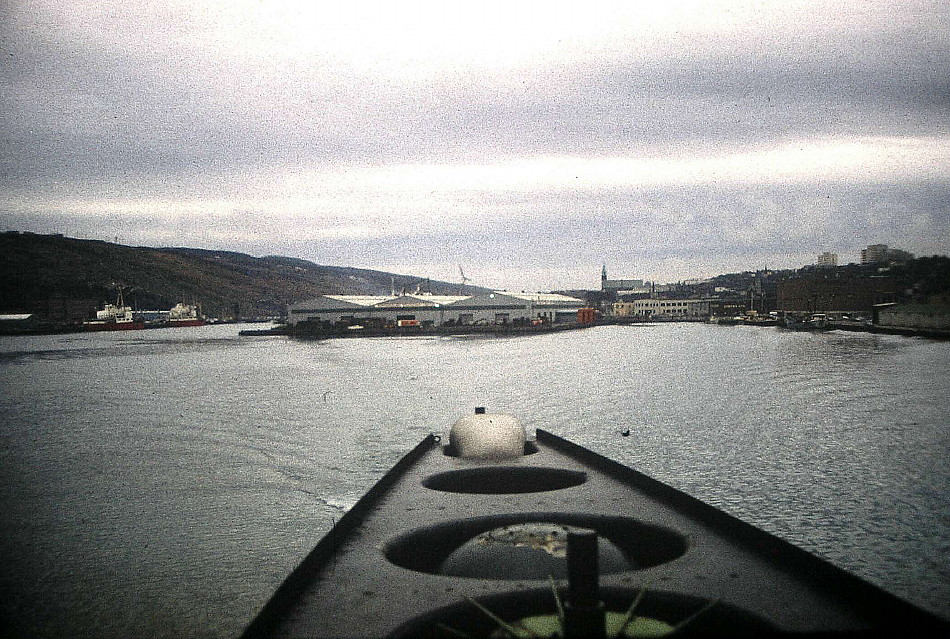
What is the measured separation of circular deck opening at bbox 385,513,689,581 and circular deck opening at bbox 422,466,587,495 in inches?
145

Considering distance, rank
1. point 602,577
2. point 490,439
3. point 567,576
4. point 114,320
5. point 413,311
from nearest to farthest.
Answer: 1. point 567,576
2. point 602,577
3. point 490,439
4. point 413,311
5. point 114,320

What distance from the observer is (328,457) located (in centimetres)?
3031

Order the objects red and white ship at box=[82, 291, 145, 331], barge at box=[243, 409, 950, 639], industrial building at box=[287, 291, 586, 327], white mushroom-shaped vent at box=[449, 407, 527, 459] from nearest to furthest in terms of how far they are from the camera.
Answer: barge at box=[243, 409, 950, 639], white mushroom-shaped vent at box=[449, 407, 527, 459], industrial building at box=[287, 291, 586, 327], red and white ship at box=[82, 291, 145, 331]

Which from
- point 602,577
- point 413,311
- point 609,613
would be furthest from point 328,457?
point 413,311

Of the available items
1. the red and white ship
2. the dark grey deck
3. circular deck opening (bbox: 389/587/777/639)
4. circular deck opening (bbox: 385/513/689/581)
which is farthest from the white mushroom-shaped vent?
the red and white ship

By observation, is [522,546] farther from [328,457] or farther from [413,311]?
[413,311]

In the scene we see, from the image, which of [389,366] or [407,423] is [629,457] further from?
[389,366]

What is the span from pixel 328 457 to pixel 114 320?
175 m

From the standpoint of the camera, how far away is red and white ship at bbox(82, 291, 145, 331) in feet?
583

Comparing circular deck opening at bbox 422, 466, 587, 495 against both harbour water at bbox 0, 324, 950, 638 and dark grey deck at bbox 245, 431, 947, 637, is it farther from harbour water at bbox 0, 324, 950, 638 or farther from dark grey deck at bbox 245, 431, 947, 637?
harbour water at bbox 0, 324, 950, 638

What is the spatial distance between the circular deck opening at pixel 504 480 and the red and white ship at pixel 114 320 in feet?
577

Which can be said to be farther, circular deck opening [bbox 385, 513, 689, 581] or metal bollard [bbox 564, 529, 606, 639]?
circular deck opening [bbox 385, 513, 689, 581]

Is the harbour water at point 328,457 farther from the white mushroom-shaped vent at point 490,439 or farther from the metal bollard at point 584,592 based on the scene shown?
the metal bollard at point 584,592

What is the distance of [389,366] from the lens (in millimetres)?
69500
